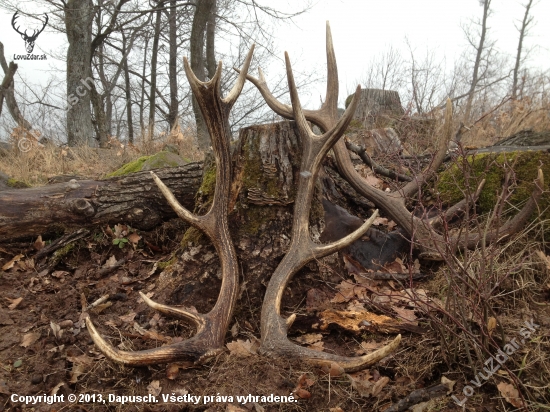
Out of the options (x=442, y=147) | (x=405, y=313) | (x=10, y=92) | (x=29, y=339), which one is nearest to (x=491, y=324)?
(x=405, y=313)

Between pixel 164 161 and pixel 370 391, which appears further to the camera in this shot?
pixel 164 161

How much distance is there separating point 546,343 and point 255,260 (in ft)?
5.91

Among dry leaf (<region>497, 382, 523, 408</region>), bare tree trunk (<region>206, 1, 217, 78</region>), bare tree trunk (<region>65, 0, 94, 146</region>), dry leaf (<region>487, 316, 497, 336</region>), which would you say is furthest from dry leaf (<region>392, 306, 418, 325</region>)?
bare tree trunk (<region>206, 1, 217, 78</region>)

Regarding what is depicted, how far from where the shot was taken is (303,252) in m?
2.77

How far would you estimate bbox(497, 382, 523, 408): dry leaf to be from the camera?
190cm

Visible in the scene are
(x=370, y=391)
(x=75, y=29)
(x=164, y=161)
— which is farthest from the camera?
(x=75, y=29)

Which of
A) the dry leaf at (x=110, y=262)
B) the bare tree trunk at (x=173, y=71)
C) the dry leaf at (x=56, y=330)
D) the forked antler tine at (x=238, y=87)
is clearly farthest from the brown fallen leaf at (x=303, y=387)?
the bare tree trunk at (x=173, y=71)

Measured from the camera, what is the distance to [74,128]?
36.9 feet

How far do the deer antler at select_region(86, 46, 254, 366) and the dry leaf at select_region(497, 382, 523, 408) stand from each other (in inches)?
56.4

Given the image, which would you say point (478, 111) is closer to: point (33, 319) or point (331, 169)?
point (331, 169)

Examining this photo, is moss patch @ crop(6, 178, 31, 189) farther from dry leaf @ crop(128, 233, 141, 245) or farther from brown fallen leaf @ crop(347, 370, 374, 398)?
brown fallen leaf @ crop(347, 370, 374, 398)

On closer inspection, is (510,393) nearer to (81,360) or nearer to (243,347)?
(243,347)

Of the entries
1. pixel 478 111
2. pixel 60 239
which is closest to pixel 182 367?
pixel 60 239

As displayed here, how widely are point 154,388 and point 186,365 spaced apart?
0.19 meters
